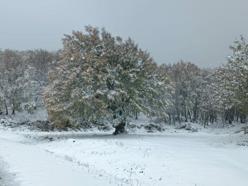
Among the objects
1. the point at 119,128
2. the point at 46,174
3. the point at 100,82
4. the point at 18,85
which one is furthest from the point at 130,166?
Answer: the point at 18,85

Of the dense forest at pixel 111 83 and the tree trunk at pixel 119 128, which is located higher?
the dense forest at pixel 111 83

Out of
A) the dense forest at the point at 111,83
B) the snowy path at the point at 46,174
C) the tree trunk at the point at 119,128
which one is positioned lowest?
the snowy path at the point at 46,174

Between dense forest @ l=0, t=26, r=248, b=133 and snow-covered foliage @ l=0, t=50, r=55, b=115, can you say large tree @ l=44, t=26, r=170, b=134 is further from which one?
snow-covered foliage @ l=0, t=50, r=55, b=115

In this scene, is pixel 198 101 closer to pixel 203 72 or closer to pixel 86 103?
pixel 203 72

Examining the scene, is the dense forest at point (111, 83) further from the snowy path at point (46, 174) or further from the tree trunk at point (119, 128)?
the snowy path at point (46, 174)

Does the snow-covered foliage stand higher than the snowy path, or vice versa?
the snow-covered foliage

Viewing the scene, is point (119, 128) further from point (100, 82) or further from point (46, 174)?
point (46, 174)

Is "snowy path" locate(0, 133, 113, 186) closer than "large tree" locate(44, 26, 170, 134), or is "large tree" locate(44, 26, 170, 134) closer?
"snowy path" locate(0, 133, 113, 186)

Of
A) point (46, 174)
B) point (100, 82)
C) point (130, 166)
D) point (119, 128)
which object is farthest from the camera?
point (119, 128)

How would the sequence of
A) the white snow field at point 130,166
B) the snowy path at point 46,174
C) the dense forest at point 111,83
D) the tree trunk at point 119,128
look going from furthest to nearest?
the tree trunk at point 119,128
the dense forest at point 111,83
the white snow field at point 130,166
the snowy path at point 46,174

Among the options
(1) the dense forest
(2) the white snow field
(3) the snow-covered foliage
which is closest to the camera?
(2) the white snow field

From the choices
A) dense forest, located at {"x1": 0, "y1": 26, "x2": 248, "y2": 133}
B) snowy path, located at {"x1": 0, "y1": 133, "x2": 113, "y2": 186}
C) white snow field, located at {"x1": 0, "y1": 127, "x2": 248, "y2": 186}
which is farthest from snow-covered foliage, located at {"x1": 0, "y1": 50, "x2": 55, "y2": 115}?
snowy path, located at {"x1": 0, "y1": 133, "x2": 113, "y2": 186}

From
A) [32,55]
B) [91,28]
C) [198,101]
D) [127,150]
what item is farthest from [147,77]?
[32,55]

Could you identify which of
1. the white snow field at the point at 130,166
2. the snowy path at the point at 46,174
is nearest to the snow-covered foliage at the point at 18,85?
the white snow field at the point at 130,166
